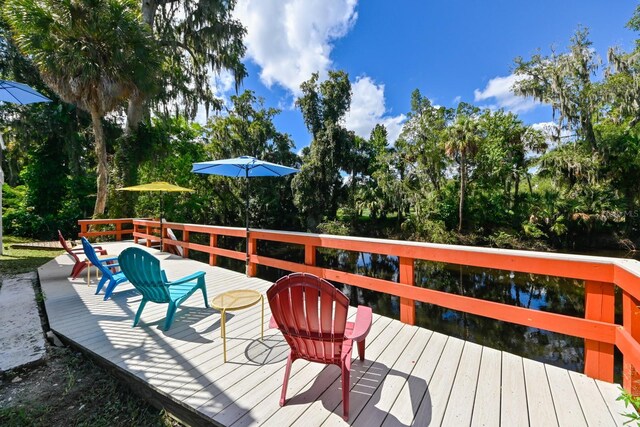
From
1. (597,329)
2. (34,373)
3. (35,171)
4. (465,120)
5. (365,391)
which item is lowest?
(34,373)

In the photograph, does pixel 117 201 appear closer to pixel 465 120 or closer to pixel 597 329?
pixel 597 329

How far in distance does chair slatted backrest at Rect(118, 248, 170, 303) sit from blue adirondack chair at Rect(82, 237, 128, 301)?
0.65 m

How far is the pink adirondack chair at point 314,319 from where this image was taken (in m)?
1.66

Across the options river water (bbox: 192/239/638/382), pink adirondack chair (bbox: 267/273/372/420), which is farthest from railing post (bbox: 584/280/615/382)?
river water (bbox: 192/239/638/382)

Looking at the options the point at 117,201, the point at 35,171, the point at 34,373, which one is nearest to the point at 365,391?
the point at 34,373

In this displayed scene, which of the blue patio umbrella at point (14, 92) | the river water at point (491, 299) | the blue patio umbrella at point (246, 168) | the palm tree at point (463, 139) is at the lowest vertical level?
the river water at point (491, 299)

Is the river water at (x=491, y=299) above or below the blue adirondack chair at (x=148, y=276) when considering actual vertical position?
below

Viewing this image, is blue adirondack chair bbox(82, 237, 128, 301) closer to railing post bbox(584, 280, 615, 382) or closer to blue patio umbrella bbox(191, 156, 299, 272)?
blue patio umbrella bbox(191, 156, 299, 272)

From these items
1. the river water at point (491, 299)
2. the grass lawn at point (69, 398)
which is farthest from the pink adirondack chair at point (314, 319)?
the river water at point (491, 299)

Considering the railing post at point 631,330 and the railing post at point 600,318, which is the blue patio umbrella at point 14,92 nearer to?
the railing post at point 600,318

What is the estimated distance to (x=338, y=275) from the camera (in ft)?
11.4

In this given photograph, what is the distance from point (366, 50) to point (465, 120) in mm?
7625

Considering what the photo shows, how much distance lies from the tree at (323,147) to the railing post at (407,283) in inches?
641

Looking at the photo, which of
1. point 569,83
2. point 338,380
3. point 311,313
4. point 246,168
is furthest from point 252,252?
point 569,83
